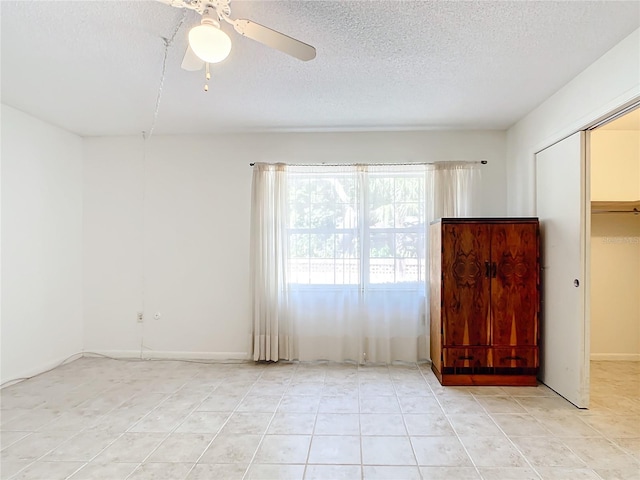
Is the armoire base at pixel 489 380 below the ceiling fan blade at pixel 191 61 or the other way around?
below

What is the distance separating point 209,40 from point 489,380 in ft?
10.8

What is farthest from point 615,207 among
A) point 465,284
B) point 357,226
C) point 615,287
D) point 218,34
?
point 218,34

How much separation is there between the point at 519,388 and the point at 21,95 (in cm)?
488

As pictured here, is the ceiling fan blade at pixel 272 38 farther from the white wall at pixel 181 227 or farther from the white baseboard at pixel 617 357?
the white baseboard at pixel 617 357

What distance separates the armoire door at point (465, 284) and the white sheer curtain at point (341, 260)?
→ 544mm

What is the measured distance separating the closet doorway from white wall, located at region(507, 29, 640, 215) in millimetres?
794

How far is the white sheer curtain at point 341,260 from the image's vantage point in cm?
371

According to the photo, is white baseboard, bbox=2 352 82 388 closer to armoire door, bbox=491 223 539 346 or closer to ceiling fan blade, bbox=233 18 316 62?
ceiling fan blade, bbox=233 18 316 62

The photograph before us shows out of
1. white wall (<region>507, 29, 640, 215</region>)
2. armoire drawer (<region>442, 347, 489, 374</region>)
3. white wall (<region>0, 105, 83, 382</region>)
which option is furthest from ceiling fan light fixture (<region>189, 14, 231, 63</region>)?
armoire drawer (<region>442, 347, 489, 374</region>)

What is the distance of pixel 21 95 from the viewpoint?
2.90 meters

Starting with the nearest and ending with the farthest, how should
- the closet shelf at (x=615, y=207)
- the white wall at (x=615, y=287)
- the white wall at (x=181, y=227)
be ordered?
1. the closet shelf at (x=615, y=207)
2. the white wall at (x=615, y=287)
3. the white wall at (x=181, y=227)

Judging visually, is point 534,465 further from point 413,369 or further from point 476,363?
point 413,369

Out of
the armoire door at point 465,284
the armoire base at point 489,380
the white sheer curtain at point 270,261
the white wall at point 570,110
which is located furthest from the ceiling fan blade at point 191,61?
the armoire base at point 489,380

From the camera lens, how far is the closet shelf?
3.54 metres
